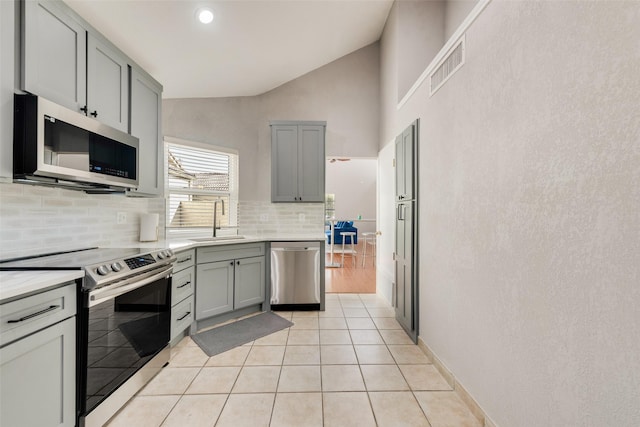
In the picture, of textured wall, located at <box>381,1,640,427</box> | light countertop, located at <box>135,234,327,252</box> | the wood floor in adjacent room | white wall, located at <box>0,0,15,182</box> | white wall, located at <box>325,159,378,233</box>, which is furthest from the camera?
white wall, located at <box>325,159,378,233</box>

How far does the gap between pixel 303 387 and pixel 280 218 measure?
2444 mm

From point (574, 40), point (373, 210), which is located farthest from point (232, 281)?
point (373, 210)

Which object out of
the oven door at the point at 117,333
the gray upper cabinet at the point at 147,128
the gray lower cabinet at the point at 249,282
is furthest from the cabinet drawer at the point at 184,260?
the gray upper cabinet at the point at 147,128

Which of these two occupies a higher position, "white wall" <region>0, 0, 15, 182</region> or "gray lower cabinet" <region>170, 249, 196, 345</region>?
"white wall" <region>0, 0, 15, 182</region>

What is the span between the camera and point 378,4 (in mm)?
3404

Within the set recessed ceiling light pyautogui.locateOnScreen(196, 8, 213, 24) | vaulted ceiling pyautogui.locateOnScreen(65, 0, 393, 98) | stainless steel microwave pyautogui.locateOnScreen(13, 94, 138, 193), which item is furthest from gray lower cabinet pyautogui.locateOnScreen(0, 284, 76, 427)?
recessed ceiling light pyautogui.locateOnScreen(196, 8, 213, 24)

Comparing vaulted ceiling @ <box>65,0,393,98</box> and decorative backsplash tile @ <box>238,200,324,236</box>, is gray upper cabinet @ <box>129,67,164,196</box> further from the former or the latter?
decorative backsplash tile @ <box>238,200,324,236</box>

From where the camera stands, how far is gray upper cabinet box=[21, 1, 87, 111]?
1.51 meters

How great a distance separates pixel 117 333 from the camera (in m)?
1.67

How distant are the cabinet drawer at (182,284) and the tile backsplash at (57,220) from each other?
0.65m

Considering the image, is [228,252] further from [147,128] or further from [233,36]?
[233,36]

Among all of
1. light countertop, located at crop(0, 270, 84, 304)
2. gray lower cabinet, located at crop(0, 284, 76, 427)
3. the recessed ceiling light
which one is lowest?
gray lower cabinet, located at crop(0, 284, 76, 427)

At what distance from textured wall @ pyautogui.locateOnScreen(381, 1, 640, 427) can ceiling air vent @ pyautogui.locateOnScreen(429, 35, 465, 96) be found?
0.08 m

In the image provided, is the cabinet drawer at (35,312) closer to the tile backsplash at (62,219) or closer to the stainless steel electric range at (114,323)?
the stainless steel electric range at (114,323)
